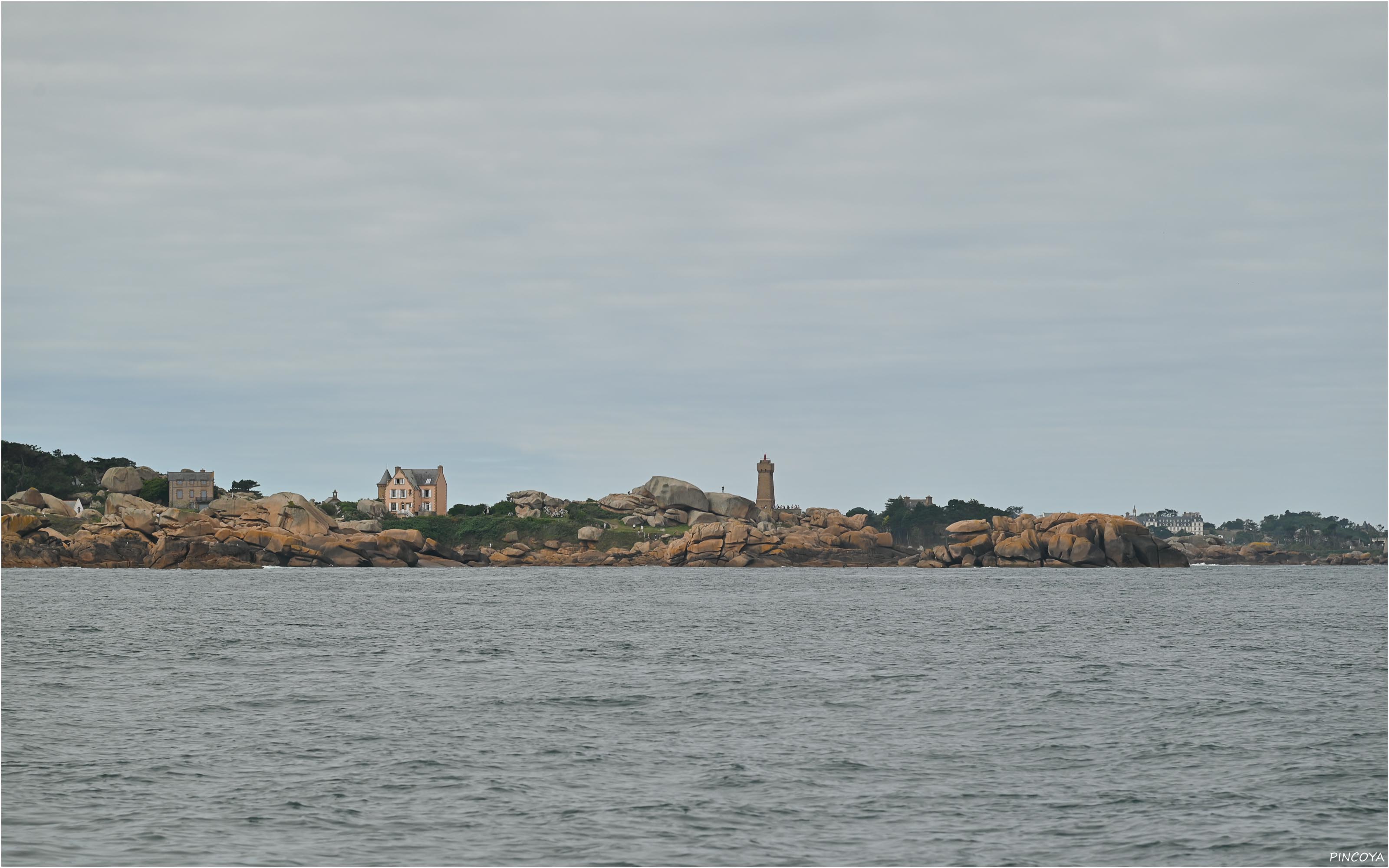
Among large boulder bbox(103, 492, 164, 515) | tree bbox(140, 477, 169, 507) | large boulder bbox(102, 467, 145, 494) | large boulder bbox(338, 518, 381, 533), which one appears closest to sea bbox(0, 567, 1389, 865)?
large boulder bbox(103, 492, 164, 515)

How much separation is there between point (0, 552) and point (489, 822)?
140 metres

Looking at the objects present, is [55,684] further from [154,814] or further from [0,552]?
[0,552]

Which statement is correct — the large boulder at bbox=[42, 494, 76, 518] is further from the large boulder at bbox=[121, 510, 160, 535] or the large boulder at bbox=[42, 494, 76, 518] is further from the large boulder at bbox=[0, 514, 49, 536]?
the large boulder at bbox=[0, 514, 49, 536]

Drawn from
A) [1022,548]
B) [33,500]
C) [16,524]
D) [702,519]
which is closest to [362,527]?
[33,500]

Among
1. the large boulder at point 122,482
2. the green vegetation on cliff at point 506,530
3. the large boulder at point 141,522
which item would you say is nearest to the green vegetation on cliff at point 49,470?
the large boulder at point 122,482

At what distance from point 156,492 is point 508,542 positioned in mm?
51676

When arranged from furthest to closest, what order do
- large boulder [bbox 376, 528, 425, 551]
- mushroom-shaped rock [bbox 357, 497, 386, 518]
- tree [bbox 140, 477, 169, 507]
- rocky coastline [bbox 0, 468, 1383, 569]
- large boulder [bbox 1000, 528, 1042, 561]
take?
mushroom-shaped rock [bbox 357, 497, 386, 518]
tree [bbox 140, 477, 169, 507]
large boulder [bbox 1000, 528, 1042, 561]
large boulder [bbox 376, 528, 425, 551]
rocky coastline [bbox 0, 468, 1383, 569]

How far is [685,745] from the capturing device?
27.1 metres

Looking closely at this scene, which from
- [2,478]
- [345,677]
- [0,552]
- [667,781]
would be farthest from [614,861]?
[2,478]

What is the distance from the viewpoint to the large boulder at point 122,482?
184375 mm

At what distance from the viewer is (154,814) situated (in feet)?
66.8

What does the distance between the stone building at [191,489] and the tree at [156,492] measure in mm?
818

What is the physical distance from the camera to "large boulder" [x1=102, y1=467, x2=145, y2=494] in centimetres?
18438

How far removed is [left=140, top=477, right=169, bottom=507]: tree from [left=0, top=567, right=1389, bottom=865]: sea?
431 ft
